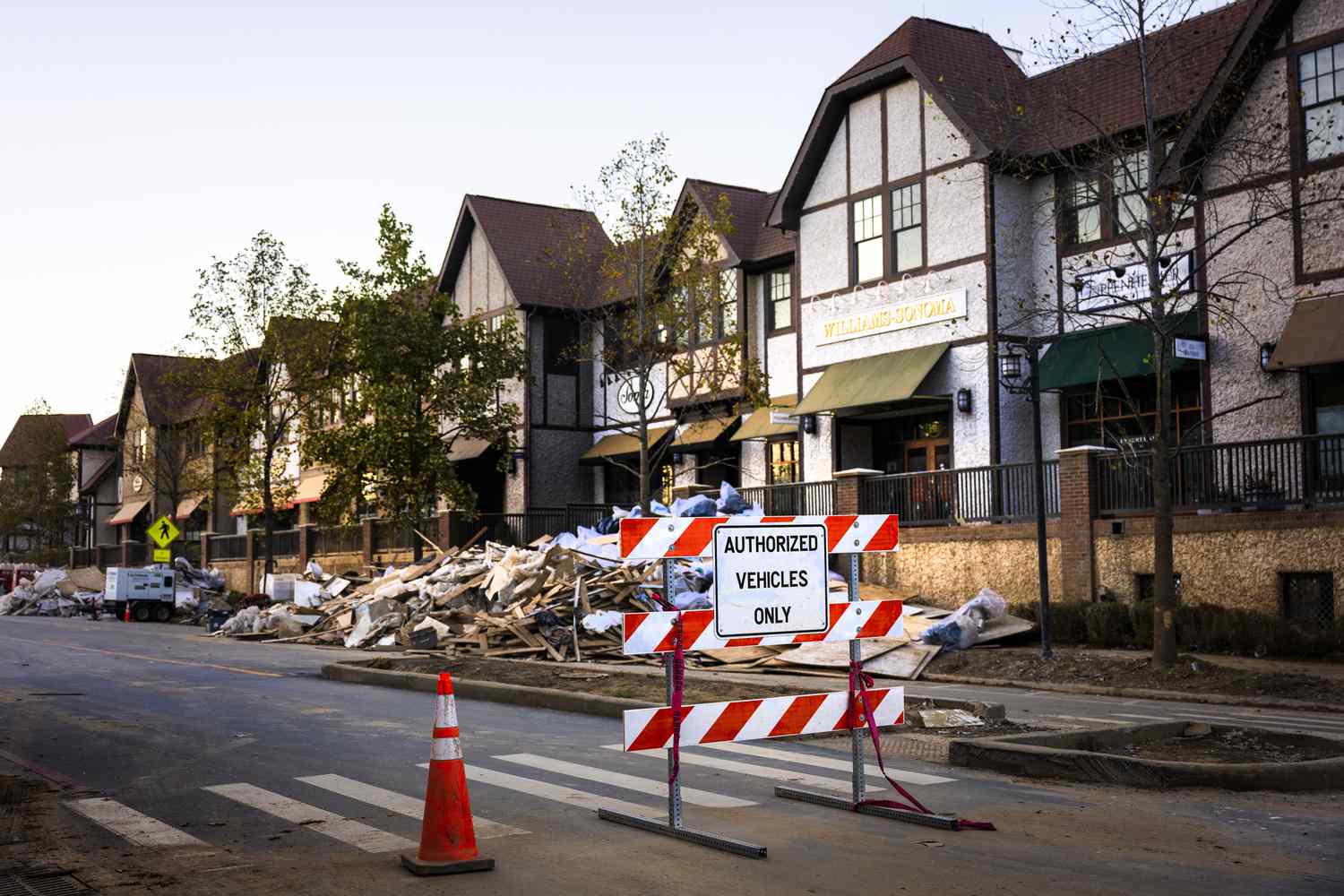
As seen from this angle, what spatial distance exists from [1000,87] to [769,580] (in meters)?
23.4

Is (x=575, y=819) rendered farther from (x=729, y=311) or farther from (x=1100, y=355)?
(x=729, y=311)

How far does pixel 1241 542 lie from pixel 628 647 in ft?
53.0

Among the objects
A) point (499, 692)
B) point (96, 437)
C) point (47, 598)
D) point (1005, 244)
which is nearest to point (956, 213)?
point (1005, 244)

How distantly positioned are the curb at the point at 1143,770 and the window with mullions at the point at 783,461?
22.1 meters

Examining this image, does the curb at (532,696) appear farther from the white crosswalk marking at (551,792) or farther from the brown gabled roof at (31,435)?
the brown gabled roof at (31,435)

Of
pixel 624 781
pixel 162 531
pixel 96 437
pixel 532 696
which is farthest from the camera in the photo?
pixel 96 437

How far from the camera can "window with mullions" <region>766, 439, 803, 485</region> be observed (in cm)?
3322

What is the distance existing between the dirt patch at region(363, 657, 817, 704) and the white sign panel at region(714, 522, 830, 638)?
5386mm

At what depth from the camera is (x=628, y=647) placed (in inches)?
312

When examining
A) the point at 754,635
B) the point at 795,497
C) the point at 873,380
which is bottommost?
the point at 754,635

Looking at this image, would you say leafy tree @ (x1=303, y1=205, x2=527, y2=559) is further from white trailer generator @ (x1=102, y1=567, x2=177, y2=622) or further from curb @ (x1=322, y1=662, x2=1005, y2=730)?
curb @ (x1=322, y1=662, x2=1005, y2=730)

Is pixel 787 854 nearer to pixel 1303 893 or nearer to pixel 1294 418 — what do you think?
pixel 1303 893

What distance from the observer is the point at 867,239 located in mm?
30234

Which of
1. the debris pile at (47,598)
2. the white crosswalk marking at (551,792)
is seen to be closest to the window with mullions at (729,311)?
the white crosswalk marking at (551,792)
